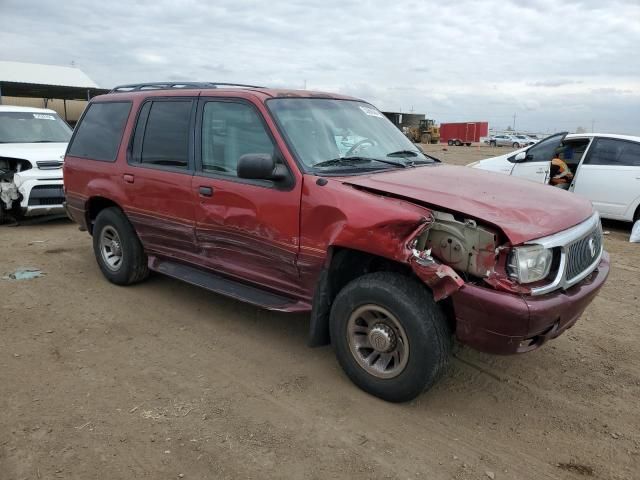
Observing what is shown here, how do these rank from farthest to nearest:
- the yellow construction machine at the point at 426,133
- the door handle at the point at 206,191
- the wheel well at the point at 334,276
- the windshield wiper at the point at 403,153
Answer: the yellow construction machine at the point at 426,133
the windshield wiper at the point at 403,153
the door handle at the point at 206,191
the wheel well at the point at 334,276

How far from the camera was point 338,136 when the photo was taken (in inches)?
161

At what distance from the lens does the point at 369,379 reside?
3383 mm

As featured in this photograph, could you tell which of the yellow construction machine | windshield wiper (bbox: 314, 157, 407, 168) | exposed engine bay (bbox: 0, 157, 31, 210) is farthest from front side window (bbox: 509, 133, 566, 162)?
the yellow construction machine

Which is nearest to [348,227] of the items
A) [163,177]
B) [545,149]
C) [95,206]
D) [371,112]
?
[371,112]

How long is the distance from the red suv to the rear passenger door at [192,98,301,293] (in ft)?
0.04

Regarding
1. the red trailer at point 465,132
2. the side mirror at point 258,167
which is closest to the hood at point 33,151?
the side mirror at point 258,167

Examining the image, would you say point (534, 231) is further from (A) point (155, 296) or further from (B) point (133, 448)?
(A) point (155, 296)

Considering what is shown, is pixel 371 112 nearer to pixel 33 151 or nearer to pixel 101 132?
pixel 101 132

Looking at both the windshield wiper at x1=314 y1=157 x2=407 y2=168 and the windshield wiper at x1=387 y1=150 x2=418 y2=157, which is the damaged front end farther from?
A: the windshield wiper at x1=387 y1=150 x2=418 y2=157

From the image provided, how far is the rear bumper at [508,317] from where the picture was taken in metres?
2.82

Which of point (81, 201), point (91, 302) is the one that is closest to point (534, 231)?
point (91, 302)

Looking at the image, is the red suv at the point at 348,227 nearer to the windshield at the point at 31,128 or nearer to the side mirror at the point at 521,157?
the windshield at the point at 31,128

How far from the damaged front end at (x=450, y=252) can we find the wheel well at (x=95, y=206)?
3.47 m

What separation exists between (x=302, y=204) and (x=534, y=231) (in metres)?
1.47
